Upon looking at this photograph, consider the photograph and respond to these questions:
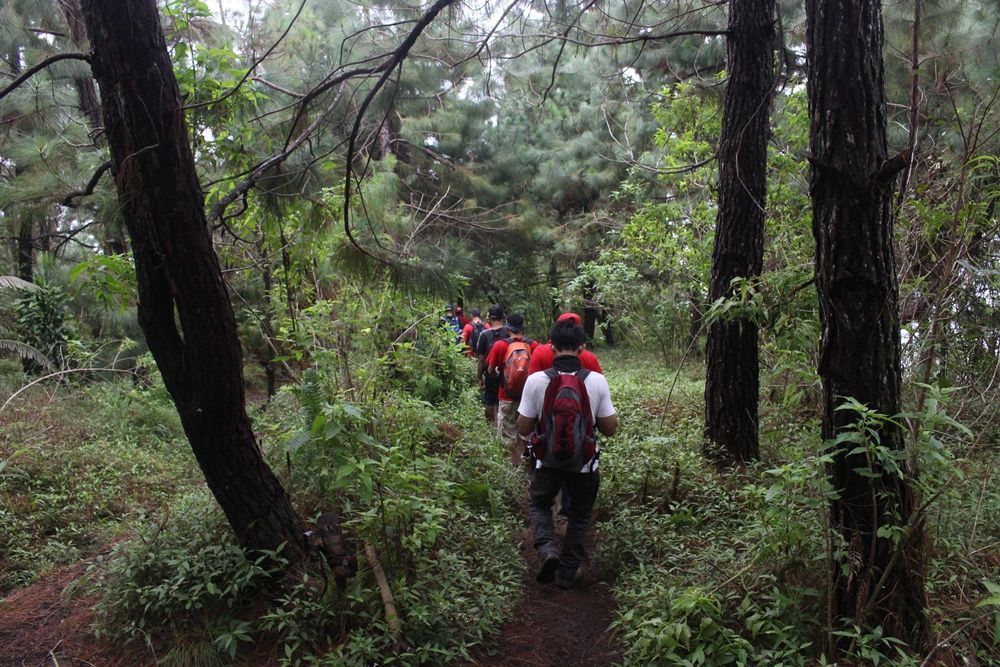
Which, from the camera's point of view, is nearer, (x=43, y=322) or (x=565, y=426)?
(x=565, y=426)

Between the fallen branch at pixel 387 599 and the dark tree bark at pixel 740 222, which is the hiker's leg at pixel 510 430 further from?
the fallen branch at pixel 387 599

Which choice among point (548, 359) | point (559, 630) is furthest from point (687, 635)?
point (548, 359)

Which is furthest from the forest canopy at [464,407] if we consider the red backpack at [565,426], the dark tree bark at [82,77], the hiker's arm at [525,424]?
the red backpack at [565,426]

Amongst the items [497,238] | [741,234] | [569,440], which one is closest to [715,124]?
[741,234]

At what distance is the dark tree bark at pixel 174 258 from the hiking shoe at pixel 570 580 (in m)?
1.79

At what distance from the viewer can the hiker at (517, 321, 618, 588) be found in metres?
4.58

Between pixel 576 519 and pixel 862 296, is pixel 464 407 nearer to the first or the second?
pixel 576 519

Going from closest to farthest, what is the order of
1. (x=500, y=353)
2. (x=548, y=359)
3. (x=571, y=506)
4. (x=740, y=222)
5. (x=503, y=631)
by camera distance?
(x=503, y=631), (x=571, y=506), (x=740, y=222), (x=548, y=359), (x=500, y=353)

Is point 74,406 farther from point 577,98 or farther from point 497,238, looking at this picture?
point 577,98

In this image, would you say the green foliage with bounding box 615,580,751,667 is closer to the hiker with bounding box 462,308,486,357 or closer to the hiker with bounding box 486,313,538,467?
the hiker with bounding box 486,313,538,467

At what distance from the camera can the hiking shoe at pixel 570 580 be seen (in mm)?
4738

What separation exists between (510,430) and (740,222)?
310 cm

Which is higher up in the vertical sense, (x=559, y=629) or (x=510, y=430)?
(x=510, y=430)

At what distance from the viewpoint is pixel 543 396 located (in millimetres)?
4734
